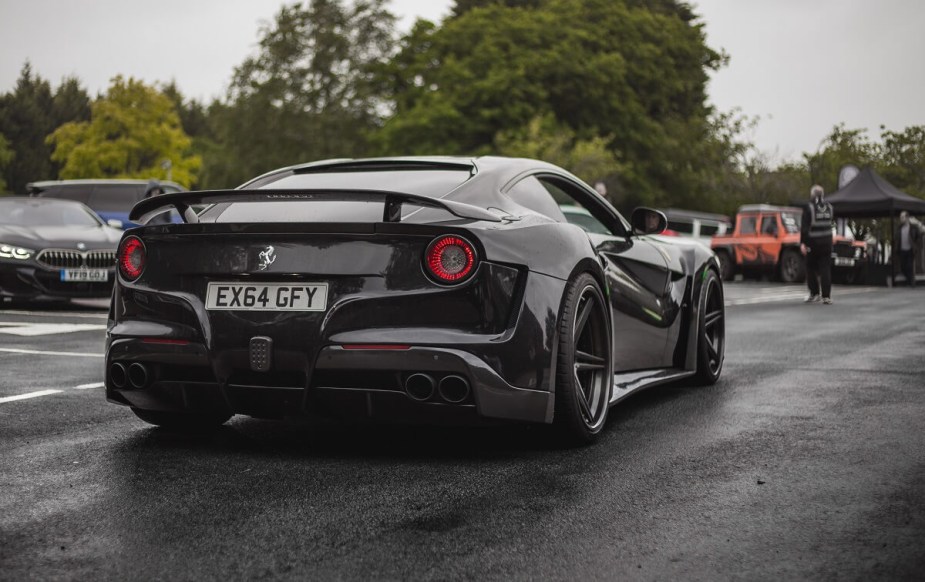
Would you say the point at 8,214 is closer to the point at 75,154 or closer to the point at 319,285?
the point at 319,285

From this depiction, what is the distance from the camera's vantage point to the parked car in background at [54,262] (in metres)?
13.2

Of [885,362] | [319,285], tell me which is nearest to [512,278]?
[319,285]

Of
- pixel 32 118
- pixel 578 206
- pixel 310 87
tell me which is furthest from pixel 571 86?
pixel 578 206

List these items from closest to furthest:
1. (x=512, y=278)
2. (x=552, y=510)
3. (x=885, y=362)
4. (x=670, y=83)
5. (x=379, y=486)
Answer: (x=552, y=510) < (x=379, y=486) < (x=512, y=278) < (x=885, y=362) < (x=670, y=83)

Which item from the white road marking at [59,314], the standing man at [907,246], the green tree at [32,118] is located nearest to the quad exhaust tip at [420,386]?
the white road marking at [59,314]

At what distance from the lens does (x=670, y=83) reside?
176ft

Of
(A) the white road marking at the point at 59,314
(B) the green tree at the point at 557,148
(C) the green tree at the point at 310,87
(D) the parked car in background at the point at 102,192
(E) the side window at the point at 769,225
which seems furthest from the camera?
(C) the green tree at the point at 310,87

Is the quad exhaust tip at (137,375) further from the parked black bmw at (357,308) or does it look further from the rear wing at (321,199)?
the rear wing at (321,199)

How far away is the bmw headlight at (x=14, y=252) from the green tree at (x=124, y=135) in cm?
4411

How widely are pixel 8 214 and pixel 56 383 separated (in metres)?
8.86

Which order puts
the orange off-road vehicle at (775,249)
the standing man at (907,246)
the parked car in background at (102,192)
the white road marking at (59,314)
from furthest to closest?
the orange off-road vehicle at (775,249)
the standing man at (907,246)
the parked car in background at (102,192)
the white road marking at (59,314)

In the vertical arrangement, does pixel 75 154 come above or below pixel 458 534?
above

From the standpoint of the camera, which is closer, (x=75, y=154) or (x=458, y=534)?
(x=458, y=534)

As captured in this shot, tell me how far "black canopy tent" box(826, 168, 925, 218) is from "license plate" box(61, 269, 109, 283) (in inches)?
792
